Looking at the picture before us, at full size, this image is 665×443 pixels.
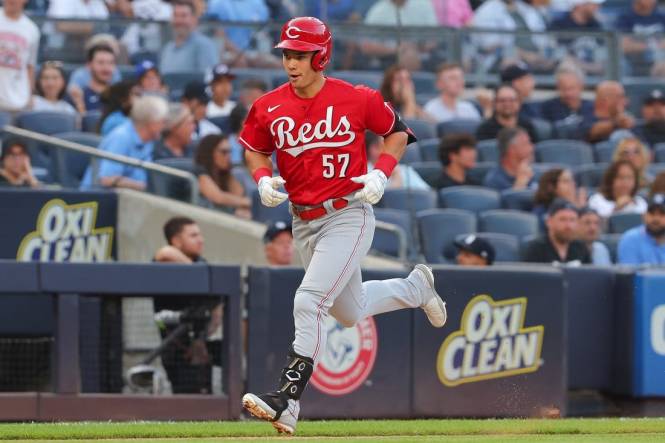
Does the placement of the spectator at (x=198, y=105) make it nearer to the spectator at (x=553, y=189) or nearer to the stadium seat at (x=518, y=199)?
the stadium seat at (x=518, y=199)

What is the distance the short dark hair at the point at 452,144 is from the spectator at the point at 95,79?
289 cm

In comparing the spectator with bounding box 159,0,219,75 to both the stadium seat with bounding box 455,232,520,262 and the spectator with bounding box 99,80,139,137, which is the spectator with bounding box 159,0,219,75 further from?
the stadium seat with bounding box 455,232,520,262

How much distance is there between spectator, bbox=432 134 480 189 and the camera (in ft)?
38.1

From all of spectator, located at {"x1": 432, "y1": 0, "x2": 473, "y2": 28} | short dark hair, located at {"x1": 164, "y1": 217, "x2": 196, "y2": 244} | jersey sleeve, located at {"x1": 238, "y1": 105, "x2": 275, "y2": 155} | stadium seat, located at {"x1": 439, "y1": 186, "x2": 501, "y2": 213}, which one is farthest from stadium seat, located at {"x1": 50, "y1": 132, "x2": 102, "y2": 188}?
spectator, located at {"x1": 432, "y1": 0, "x2": 473, "y2": 28}

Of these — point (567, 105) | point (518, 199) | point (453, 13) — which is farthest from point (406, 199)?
point (453, 13)

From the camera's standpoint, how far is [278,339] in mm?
8906

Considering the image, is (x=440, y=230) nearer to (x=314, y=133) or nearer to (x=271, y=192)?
(x=314, y=133)

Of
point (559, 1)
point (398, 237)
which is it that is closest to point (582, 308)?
point (398, 237)

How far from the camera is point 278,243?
9.59m

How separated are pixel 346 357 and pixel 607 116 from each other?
5.58 m

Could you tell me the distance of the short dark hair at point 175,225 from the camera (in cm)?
938

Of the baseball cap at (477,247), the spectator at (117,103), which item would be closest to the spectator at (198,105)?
the spectator at (117,103)

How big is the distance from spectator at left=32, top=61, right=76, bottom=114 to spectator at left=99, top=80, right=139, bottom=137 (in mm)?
752

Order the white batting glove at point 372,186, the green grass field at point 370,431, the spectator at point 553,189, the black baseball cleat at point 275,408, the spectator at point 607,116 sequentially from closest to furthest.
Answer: the black baseball cleat at point 275,408, the white batting glove at point 372,186, the green grass field at point 370,431, the spectator at point 553,189, the spectator at point 607,116
